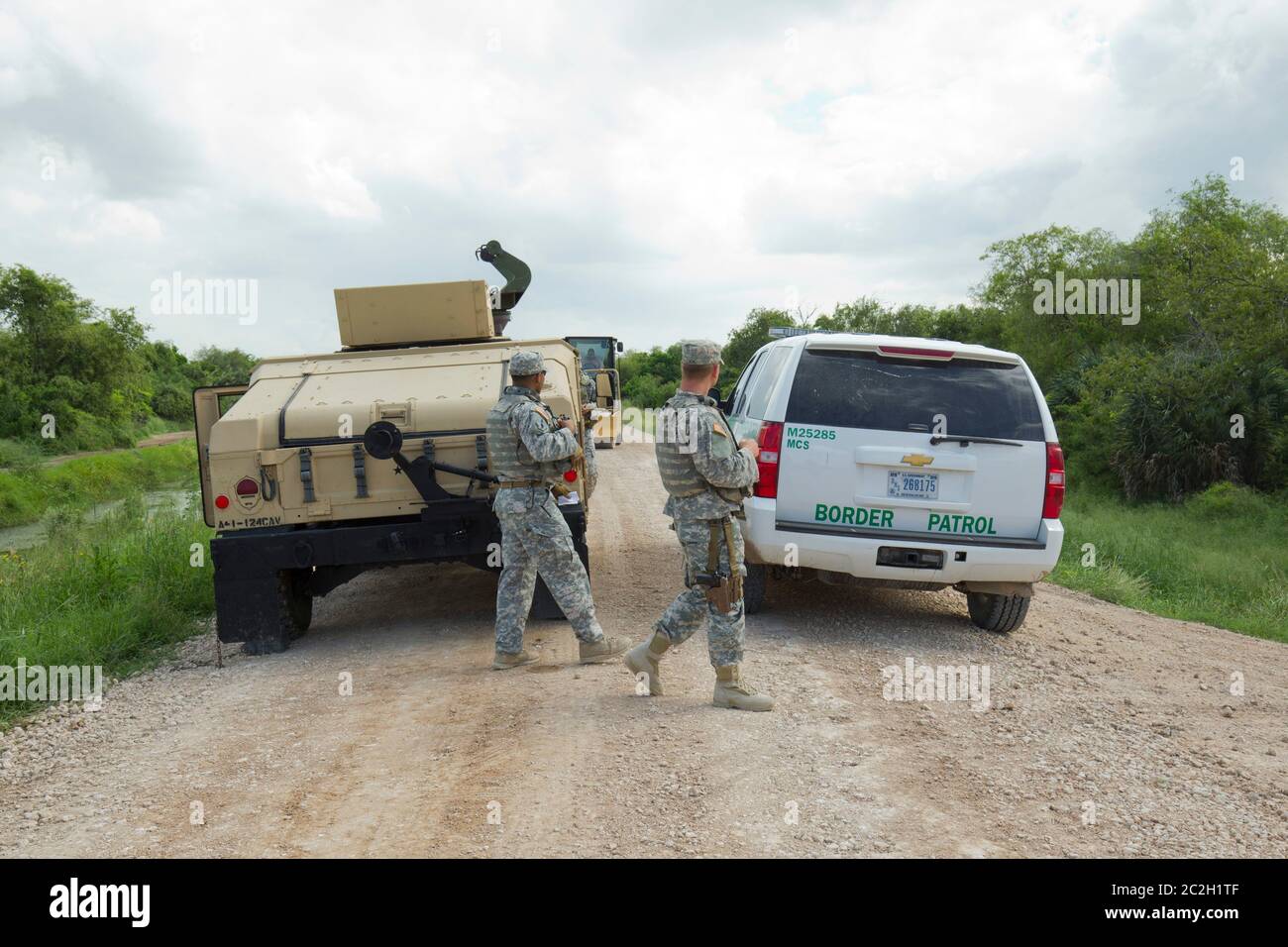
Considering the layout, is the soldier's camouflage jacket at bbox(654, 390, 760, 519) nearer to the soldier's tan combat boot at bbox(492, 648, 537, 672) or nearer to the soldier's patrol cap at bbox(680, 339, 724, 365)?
the soldier's patrol cap at bbox(680, 339, 724, 365)

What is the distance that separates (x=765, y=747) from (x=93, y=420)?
35656 millimetres

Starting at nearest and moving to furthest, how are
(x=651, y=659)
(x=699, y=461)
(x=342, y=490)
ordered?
(x=699, y=461)
(x=651, y=659)
(x=342, y=490)

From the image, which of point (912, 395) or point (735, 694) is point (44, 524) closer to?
point (912, 395)

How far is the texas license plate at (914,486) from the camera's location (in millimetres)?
6461

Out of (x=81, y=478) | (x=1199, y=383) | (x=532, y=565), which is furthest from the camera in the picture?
(x=81, y=478)

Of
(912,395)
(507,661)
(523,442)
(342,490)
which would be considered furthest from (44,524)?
(912,395)

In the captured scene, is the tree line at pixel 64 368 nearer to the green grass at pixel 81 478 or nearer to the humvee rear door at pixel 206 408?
the green grass at pixel 81 478

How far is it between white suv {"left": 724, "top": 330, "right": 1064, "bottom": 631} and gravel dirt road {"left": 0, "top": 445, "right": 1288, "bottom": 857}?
0.61 m

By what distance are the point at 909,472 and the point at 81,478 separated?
28.1 m

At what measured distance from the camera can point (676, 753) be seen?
4.59 meters

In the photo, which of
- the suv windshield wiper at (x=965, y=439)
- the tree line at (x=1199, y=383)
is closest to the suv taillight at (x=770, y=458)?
the suv windshield wiper at (x=965, y=439)

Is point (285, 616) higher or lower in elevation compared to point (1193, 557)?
higher

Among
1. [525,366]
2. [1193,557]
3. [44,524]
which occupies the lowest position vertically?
[44,524]
